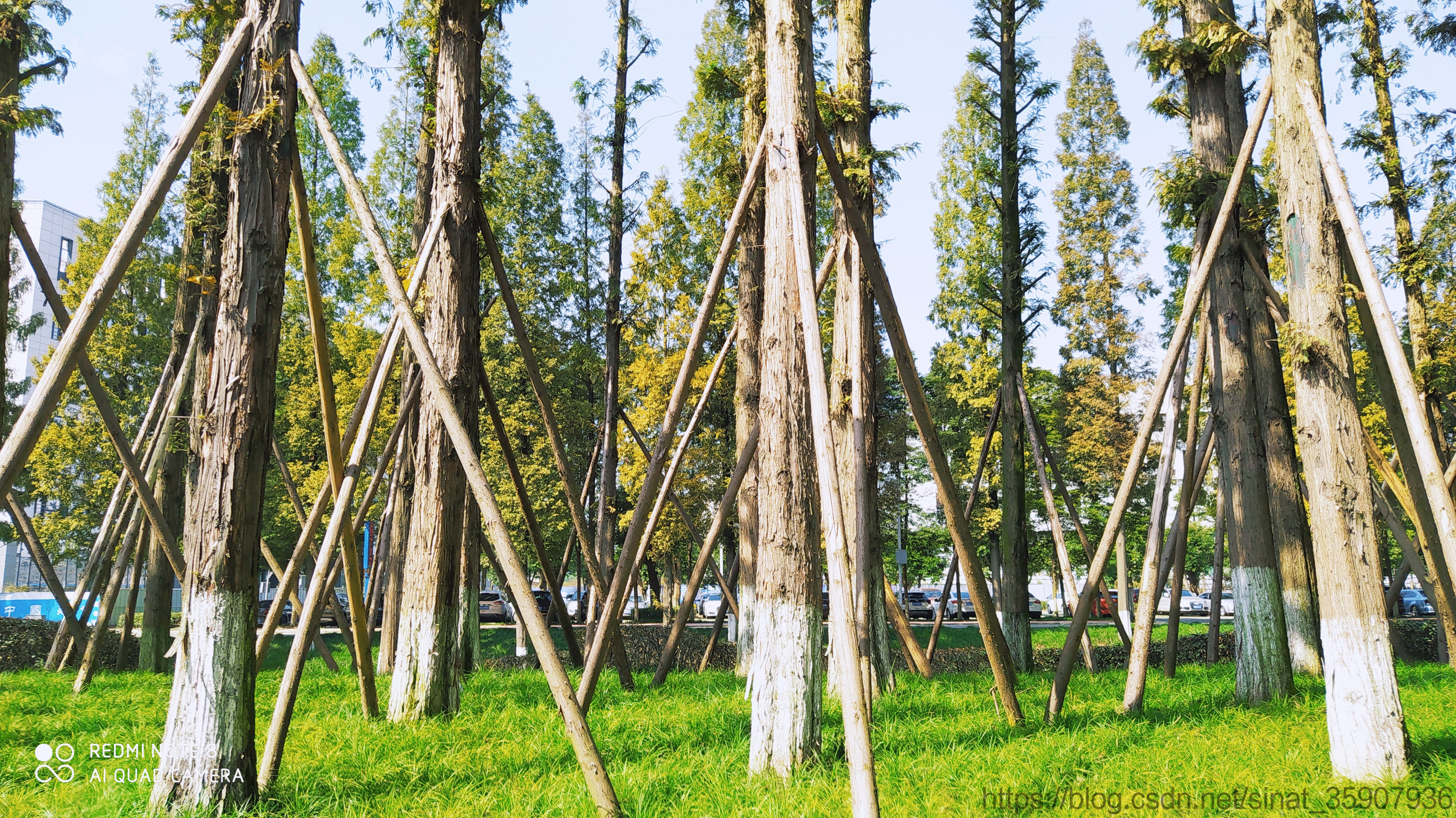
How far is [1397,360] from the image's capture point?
4.53 metres

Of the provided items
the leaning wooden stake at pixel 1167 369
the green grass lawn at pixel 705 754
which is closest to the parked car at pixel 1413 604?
the green grass lawn at pixel 705 754

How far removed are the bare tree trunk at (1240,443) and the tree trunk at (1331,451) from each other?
1.88m

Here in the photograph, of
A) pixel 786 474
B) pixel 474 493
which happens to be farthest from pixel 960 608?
pixel 474 493

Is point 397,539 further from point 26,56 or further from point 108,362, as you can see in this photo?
point 108,362

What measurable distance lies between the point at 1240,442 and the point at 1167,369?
2.68m

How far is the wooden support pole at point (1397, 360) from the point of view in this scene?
444 cm

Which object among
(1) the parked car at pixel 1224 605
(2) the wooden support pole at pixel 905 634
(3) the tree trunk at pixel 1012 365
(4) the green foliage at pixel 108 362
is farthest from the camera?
(1) the parked car at pixel 1224 605

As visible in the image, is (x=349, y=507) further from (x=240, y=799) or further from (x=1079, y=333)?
(x=1079, y=333)

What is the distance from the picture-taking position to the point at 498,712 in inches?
264

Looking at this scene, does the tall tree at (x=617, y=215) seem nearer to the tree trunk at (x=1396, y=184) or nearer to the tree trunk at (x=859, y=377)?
the tree trunk at (x=859, y=377)

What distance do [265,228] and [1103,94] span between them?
27.2 m

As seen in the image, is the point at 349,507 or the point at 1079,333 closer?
the point at 349,507

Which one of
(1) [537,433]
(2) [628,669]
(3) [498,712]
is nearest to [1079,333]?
(1) [537,433]

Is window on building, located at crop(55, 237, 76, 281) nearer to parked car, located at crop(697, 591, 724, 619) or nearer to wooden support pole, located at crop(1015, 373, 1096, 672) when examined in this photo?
parked car, located at crop(697, 591, 724, 619)
